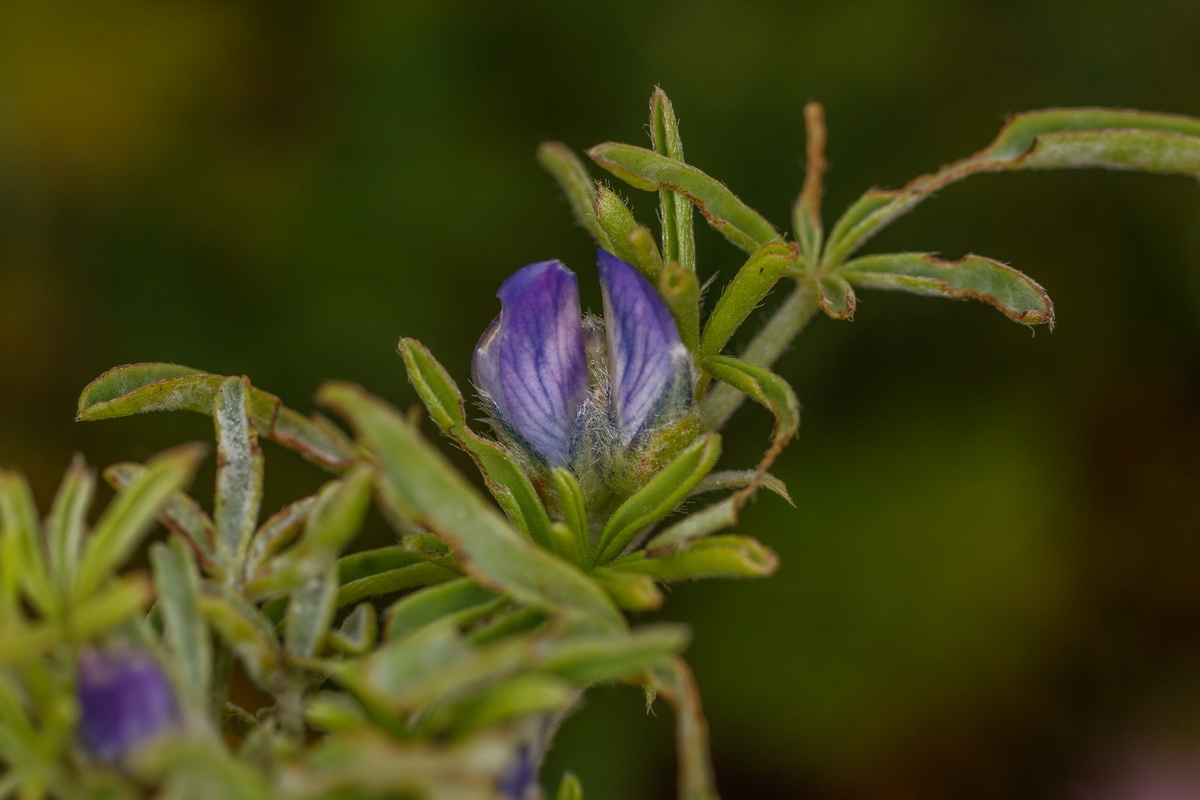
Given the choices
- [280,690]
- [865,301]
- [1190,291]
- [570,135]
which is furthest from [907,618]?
[280,690]

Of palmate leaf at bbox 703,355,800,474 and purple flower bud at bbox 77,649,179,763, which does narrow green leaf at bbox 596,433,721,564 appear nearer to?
palmate leaf at bbox 703,355,800,474

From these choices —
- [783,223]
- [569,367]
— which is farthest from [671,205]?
[783,223]

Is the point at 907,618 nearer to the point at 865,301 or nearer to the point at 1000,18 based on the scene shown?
the point at 865,301

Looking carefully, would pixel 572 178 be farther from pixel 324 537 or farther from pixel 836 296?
pixel 324 537

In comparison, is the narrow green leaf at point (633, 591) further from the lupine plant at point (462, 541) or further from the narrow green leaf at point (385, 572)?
the narrow green leaf at point (385, 572)

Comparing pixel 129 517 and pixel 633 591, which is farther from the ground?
pixel 633 591

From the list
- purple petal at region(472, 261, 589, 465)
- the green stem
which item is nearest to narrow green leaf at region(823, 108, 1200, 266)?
the green stem

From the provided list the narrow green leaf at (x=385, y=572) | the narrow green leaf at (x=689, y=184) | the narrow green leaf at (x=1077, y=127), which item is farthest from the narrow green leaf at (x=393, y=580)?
the narrow green leaf at (x=1077, y=127)
